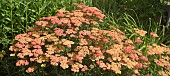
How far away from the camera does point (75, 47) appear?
3689 mm

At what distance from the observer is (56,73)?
3.64m

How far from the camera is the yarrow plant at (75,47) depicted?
347 centimetres

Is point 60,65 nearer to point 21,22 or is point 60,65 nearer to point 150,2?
point 21,22

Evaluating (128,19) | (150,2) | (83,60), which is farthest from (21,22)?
(150,2)

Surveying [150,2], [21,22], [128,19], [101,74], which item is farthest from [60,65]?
[150,2]

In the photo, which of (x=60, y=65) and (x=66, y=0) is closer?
(x=60, y=65)

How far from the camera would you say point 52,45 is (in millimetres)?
3590

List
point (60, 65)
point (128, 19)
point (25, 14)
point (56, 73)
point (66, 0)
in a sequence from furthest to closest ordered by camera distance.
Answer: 1. point (128, 19)
2. point (66, 0)
3. point (25, 14)
4. point (56, 73)
5. point (60, 65)

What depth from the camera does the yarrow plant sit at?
3.47m

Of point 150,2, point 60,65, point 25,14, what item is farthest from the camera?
point 150,2

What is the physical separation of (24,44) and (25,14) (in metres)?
0.71

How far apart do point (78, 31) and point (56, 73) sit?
53cm

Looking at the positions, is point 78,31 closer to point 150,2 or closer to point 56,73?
point 56,73

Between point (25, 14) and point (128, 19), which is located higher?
point (25, 14)
